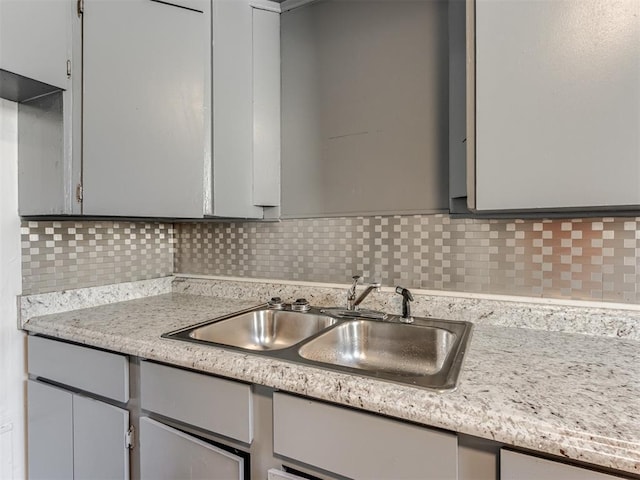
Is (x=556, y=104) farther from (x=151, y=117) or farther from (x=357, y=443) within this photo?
(x=151, y=117)

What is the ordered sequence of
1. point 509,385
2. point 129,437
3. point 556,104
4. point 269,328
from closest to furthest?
point 509,385
point 556,104
point 129,437
point 269,328

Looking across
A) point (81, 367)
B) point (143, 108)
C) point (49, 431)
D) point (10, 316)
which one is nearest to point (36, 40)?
point (143, 108)

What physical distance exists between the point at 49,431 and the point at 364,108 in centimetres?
168

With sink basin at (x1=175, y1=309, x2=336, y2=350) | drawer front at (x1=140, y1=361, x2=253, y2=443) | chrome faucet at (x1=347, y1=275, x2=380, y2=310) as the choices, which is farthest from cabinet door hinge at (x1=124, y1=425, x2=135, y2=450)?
chrome faucet at (x1=347, y1=275, x2=380, y2=310)

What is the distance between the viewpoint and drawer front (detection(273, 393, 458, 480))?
660 mm

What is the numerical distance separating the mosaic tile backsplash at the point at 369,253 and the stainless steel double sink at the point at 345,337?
0.70 feet

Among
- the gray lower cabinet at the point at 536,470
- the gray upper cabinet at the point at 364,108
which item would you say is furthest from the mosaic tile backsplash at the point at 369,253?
the gray lower cabinet at the point at 536,470

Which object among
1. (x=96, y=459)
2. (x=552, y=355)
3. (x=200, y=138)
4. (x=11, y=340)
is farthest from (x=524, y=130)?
(x=11, y=340)

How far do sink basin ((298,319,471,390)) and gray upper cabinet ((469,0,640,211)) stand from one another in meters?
0.43

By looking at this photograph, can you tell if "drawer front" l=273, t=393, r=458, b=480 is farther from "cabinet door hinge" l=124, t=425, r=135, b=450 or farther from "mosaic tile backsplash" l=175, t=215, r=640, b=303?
"mosaic tile backsplash" l=175, t=215, r=640, b=303

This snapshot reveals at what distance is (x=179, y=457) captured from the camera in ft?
3.22

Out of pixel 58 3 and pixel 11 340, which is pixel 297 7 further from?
pixel 11 340

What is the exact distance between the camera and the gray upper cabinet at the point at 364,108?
129 cm

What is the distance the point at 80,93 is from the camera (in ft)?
3.89
